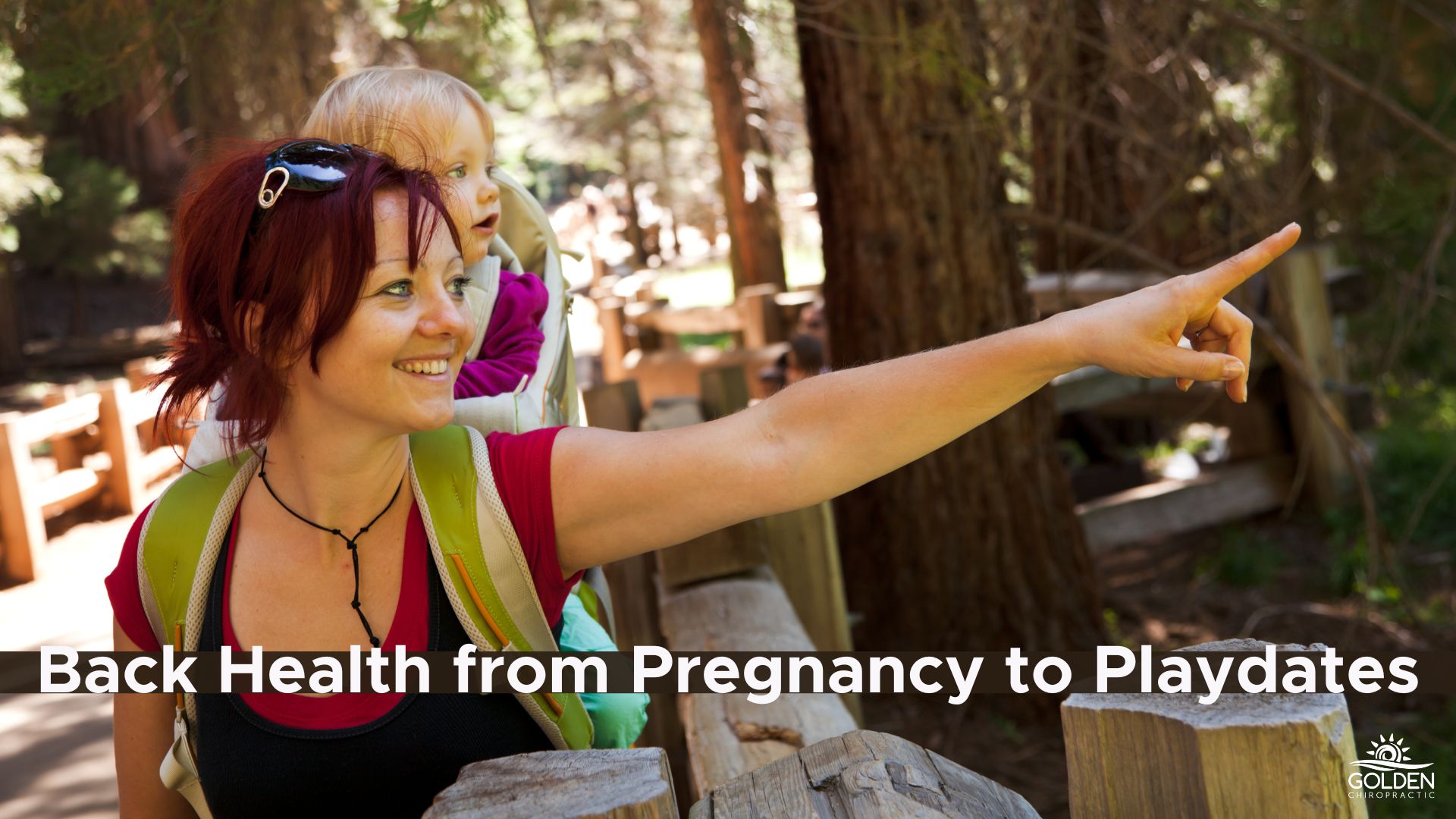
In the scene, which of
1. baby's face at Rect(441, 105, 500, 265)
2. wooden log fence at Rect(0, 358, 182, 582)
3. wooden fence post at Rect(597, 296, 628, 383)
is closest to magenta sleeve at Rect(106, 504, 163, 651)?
baby's face at Rect(441, 105, 500, 265)

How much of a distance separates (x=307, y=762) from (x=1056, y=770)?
3.06m

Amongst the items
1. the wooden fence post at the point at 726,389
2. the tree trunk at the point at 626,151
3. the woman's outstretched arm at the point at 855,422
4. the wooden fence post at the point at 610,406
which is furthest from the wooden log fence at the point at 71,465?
the tree trunk at the point at 626,151

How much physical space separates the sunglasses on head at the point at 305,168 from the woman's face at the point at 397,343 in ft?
0.23

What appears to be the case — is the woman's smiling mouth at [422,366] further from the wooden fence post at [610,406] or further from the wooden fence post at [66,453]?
the wooden fence post at [66,453]

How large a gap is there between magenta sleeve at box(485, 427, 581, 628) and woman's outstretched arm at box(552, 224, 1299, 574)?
0.06 ft

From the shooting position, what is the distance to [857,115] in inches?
168

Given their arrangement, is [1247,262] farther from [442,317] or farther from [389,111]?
[389,111]

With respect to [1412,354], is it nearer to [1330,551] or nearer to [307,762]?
[1330,551]

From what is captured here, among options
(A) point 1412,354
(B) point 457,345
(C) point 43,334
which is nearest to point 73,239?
(C) point 43,334

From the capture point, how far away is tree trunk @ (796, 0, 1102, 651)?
421 cm

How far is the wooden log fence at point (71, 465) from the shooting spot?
7051 mm

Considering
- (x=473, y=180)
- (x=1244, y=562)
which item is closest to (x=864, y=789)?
(x=473, y=180)

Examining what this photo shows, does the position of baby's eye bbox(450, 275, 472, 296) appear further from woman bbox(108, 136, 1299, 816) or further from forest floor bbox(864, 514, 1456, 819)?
forest floor bbox(864, 514, 1456, 819)

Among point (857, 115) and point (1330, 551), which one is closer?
point (857, 115)
